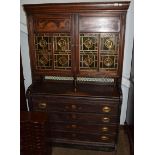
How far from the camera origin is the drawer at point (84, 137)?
7.89ft

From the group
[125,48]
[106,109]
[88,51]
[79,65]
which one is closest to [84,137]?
[106,109]

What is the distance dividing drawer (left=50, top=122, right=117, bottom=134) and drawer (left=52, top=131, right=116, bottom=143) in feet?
0.21

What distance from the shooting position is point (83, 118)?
2346 millimetres

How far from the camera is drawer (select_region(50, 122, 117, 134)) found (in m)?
2.35

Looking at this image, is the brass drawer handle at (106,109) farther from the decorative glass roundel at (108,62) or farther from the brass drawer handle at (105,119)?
the decorative glass roundel at (108,62)

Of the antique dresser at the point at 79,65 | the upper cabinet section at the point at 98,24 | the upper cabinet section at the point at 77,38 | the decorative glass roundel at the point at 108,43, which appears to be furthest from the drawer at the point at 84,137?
the upper cabinet section at the point at 98,24

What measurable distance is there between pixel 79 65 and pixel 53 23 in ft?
2.16

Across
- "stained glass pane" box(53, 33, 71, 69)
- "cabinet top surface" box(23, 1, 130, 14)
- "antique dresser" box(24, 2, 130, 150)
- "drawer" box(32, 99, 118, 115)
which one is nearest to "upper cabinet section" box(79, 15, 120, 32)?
"antique dresser" box(24, 2, 130, 150)

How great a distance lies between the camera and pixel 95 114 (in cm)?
230

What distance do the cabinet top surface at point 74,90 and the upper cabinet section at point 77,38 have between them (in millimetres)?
189

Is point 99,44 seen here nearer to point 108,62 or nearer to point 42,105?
point 108,62
